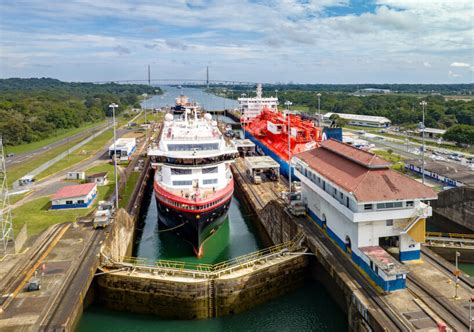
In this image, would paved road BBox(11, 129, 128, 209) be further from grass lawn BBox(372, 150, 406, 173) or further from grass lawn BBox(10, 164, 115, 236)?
grass lawn BBox(372, 150, 406, 173)

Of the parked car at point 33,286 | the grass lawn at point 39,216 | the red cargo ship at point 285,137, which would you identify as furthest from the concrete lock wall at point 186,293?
the red cargo ship at point 285,137

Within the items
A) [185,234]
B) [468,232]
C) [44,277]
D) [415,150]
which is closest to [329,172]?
[185,234]

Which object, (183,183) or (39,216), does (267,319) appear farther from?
(39,216)

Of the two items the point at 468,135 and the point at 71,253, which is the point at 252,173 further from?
the point at 468,135

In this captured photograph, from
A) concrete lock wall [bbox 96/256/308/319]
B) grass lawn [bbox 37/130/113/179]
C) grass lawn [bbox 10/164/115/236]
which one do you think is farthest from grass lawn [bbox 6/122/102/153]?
concrete lock wall [bbox 96/256/308/319]

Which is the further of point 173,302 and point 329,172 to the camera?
point 329,172

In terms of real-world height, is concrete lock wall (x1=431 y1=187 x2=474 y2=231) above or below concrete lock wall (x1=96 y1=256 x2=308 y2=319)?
above

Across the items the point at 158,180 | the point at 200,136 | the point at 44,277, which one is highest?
the point at 200,136

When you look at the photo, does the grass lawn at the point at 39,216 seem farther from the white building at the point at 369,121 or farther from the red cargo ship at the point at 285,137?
the white building at the point at 369,121
